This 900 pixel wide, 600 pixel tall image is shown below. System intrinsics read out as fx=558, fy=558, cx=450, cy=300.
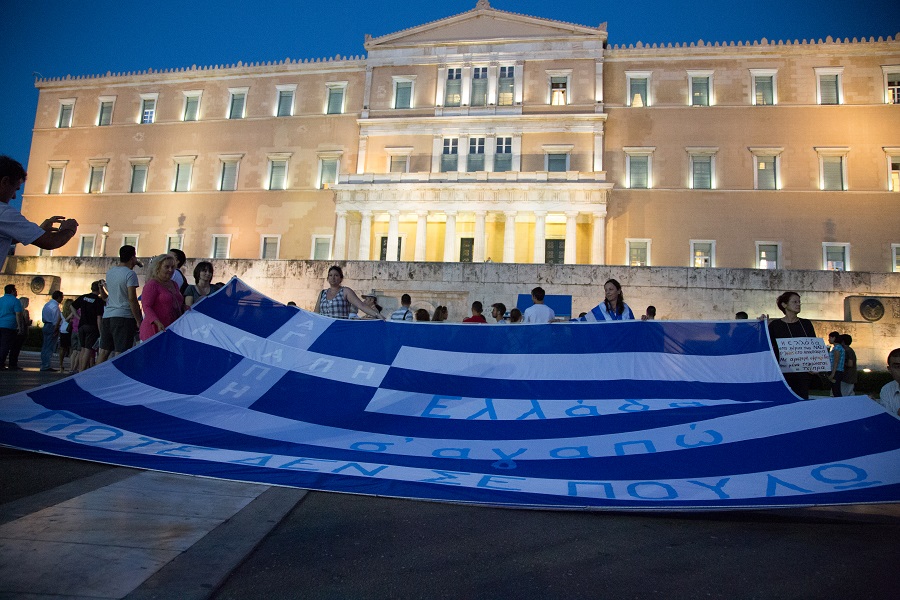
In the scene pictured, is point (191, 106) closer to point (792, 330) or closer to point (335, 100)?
point (335, 100)

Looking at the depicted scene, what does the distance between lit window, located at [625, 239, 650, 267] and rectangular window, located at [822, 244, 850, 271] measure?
306 inches

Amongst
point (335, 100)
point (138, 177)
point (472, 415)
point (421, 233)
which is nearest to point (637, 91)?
point (421, 233)

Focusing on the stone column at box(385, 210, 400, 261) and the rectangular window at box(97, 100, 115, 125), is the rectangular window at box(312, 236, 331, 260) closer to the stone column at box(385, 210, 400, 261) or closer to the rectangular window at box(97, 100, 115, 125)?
the stone column at box(385, 210, 400, 261)

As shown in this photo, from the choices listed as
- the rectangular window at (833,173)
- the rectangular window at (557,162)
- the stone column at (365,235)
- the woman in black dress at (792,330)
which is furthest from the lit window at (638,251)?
the woman in black dress at (792,330)

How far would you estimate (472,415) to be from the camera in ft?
14.4

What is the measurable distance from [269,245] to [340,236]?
5135 millimetres

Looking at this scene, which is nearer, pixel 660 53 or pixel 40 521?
pixel 40 521

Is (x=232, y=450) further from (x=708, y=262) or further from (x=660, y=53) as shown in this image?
(x=660, y=53)

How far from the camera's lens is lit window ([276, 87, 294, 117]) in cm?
3184

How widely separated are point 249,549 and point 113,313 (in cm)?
481

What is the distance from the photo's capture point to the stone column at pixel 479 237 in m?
26.1

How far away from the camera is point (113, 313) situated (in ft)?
20.1

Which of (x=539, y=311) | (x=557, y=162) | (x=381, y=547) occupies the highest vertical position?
(x=557, y=162)

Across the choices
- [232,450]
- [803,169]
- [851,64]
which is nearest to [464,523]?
[232,450]
